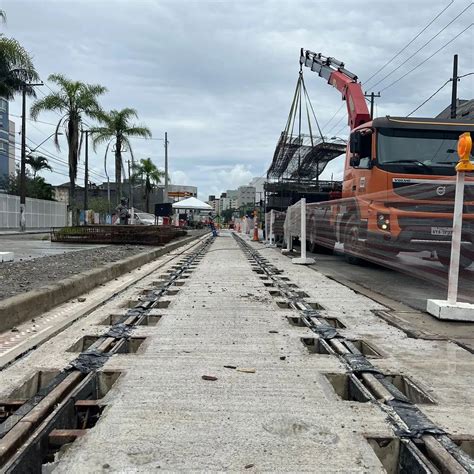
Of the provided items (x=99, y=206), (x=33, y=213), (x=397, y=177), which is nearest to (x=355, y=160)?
(x=397, y=177)

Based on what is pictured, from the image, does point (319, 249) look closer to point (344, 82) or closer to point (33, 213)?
point (344, 82)

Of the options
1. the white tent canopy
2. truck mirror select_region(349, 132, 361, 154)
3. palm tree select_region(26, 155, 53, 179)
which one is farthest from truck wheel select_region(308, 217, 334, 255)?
palm tree select_region(26, 155, 53, 179)

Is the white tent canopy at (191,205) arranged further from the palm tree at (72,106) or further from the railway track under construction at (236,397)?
the railway track under construction at (236,397)

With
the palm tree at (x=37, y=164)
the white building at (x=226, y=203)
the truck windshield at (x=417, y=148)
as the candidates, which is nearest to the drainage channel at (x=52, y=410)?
the truck windshield at (x=417, y=148)

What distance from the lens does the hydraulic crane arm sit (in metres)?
13.9

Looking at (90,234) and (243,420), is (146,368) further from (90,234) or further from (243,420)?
(90,234)

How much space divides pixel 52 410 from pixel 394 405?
2.02 meters

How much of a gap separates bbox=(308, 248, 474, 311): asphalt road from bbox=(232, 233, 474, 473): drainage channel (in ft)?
6.18

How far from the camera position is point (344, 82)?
51.4 ft

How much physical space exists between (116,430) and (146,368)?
1035 millimetres

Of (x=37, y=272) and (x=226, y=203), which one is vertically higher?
(x=226, y=203)

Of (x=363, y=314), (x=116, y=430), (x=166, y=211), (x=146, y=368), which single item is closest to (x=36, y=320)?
(x=146, y=368)

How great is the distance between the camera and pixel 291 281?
859cm

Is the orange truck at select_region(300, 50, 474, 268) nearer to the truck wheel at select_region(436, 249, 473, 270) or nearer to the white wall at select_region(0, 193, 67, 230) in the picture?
the truck wheel at select_region(436, 249, 473, 270)
